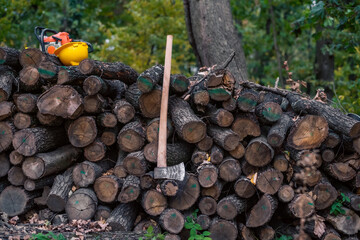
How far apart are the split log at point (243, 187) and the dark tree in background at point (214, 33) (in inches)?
124

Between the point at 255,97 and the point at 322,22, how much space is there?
3.11 meters

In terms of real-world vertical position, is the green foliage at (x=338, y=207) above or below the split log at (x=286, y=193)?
below

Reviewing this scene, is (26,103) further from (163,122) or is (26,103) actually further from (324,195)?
(324,195)

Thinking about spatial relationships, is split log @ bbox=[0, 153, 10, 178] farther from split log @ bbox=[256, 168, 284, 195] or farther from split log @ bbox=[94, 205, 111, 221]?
split log @ bbox=[256, 168, 284, 195]

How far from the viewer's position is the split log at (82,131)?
4.41 m

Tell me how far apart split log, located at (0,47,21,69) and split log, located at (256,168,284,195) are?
3223 millimetres

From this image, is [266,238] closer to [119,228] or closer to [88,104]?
[119,228]

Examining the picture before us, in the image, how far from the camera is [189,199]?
4.22 metres

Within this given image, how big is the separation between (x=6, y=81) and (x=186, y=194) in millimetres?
2502

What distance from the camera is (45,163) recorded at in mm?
4359

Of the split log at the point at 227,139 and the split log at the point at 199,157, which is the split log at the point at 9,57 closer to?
the split log at the point at 199,157

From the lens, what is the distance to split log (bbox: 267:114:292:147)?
4.16 m

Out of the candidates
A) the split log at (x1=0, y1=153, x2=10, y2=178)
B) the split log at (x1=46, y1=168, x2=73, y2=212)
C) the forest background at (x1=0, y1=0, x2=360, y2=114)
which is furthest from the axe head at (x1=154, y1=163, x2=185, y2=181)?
the forest background at (x1=0, y1=0, x2=360, y2=114)

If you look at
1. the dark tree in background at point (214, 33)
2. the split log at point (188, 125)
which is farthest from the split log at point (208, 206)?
the dark tree in background at point (214, 33)
